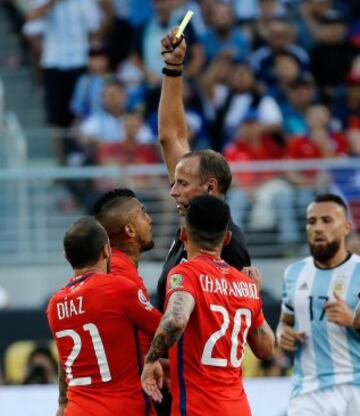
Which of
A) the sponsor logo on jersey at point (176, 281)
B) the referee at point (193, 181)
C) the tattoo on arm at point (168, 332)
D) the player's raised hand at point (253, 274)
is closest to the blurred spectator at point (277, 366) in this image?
the referee at point (193, 181)

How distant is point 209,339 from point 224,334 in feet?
0.29

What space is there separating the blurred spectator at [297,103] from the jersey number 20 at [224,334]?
8.58 m

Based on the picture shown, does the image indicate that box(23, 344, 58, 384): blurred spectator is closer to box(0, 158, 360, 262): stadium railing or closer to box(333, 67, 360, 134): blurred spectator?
box(0, 158, 360, 262): stadium railing

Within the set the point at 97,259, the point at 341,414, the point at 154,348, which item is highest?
the point at 97,259

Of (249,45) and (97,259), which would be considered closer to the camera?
(97,259)

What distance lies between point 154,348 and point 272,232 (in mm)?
7868

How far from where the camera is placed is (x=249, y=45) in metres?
16.5

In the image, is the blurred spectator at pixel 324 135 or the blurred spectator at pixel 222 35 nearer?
the blurred spectator at pixel 324 135

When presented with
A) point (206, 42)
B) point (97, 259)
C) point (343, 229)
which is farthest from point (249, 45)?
point (97, 259)

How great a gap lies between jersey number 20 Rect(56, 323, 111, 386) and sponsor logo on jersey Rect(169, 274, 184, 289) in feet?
1.80

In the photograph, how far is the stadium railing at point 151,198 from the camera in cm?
1426

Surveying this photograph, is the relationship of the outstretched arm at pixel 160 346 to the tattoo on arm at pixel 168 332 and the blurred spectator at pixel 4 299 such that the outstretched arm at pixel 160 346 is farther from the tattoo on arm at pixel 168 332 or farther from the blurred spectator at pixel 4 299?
the blurred spectator at pixel 4 299

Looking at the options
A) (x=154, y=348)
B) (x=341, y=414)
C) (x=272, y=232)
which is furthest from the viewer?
(x=272, y=232)

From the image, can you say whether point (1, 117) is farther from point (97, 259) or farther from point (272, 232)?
point (97, 259)
